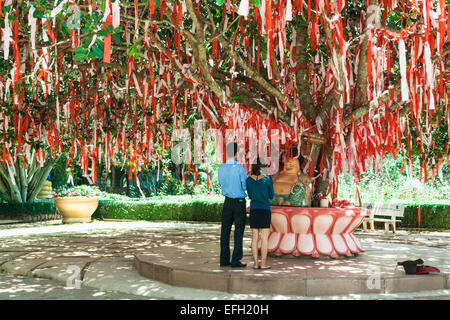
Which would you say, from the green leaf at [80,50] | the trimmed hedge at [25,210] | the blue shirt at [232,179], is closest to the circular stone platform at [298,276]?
the blue shirt at [232,179]

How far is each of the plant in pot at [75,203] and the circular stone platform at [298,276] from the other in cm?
1109

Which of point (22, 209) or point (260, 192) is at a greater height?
point (260, 192)

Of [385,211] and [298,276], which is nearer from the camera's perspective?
[298,276]

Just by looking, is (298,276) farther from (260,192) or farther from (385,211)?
(385,211)

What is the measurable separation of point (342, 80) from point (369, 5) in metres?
0.97

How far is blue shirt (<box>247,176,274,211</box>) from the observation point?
5.91 metres

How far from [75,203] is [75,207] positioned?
6.8 inches

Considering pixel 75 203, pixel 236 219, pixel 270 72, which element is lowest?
pixel 75 203

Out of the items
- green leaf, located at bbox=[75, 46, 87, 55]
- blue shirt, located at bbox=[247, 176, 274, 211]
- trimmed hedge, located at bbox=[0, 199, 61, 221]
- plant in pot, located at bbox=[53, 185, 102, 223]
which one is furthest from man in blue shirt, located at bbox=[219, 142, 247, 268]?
trimmed hedge, located at bbox=[0, 199, 61, 221]

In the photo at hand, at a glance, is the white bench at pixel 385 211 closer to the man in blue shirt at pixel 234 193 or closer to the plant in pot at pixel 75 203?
the man in blue shirt at pixel 234 193

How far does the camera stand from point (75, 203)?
17344 millimetres

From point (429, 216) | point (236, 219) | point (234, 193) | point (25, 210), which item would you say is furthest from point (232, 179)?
point (25, 210)

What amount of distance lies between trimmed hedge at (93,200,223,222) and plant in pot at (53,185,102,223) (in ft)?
4.40

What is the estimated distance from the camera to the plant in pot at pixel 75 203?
17234 millimetres
